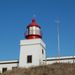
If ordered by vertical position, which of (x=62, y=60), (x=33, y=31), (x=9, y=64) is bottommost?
(x=9, y=64)

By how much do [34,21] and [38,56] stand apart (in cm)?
442

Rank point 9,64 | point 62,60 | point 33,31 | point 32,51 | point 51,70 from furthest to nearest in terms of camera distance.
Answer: point 9,64, point 33,31, point 32,51, point 62,60, point 51,70

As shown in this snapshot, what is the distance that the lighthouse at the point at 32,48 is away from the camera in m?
29.9

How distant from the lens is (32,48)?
3041 cm

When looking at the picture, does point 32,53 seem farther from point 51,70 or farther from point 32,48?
point 51,70

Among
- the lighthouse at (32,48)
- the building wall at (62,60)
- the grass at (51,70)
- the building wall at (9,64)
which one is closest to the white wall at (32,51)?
the lighthouse at (32,48)

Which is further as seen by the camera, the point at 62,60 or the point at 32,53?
the point at 32,53

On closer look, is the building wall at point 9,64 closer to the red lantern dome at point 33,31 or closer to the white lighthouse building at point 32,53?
the white lighthouse building at point 32,53

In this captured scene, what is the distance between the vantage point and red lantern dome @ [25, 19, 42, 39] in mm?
31181

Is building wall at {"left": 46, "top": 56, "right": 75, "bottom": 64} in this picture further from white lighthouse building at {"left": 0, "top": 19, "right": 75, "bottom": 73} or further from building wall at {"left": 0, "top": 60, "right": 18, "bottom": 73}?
building wall at {"left": 0, "top": 60, "right": 18, "bottom": 73}

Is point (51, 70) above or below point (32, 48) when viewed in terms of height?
below

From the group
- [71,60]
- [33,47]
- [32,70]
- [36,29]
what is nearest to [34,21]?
[36,29]

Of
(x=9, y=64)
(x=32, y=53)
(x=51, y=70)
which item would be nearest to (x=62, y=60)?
(x=32, y=53)

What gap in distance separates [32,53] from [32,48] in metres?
0.58
